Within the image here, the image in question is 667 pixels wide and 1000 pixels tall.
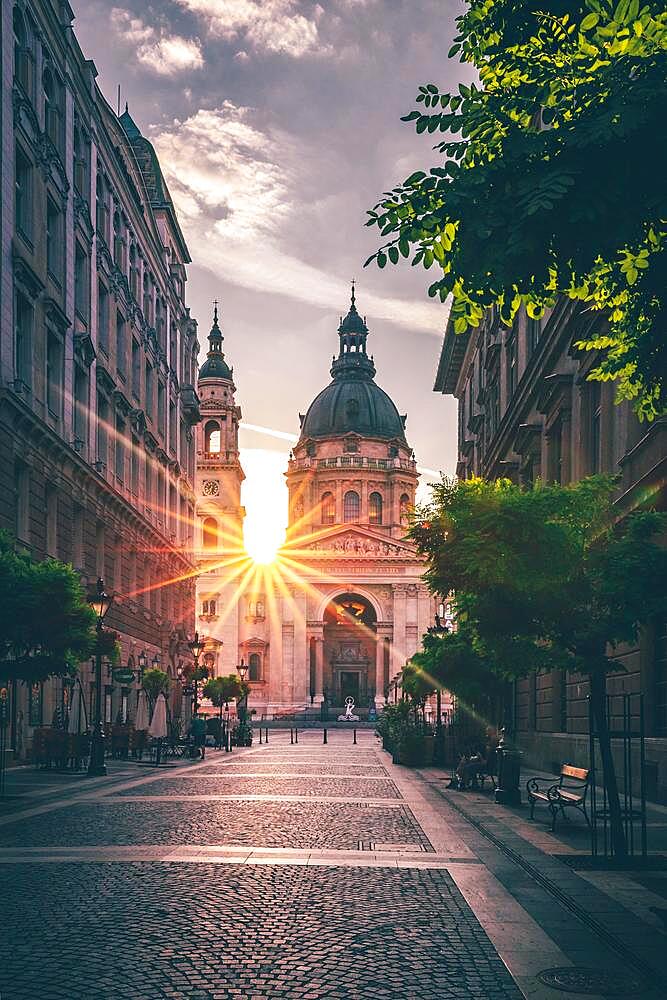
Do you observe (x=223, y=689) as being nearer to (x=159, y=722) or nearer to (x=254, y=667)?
(x=159, y=722)

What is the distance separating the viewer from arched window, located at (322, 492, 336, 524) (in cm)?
12350

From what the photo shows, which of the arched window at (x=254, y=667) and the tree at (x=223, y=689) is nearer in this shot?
the tree at (x=223, y=689)

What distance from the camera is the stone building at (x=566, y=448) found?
66.1 feet

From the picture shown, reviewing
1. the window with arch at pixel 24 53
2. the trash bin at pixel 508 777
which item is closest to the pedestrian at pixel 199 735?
the trash bin at pixel 508 777

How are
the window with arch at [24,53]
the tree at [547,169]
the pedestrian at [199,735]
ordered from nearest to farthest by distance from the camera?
the tree at [547,169], the window with arch at [24,53], the pedestrian at [199,735]

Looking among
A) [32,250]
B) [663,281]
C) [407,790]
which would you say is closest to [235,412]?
[32,250]

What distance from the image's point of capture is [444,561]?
15.5 meters

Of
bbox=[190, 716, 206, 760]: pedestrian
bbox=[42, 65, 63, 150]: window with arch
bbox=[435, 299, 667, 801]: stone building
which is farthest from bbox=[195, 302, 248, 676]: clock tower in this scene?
bbox=[42, 65, 63, 150]: window with arch

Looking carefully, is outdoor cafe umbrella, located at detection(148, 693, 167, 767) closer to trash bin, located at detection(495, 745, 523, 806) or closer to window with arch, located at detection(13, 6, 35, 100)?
trash bin, located at detection(495, 745, 523, 806)

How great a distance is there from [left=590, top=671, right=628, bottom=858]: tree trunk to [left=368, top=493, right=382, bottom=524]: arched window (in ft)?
357

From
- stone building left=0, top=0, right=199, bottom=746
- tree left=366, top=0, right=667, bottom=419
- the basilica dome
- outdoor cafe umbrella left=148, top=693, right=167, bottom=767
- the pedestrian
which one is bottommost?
the pedestrian

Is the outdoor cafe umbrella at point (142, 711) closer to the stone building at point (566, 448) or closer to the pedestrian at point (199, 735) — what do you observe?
the pedestrian at point (199, 735)

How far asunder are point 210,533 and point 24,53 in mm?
82393

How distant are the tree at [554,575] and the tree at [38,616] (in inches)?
311
